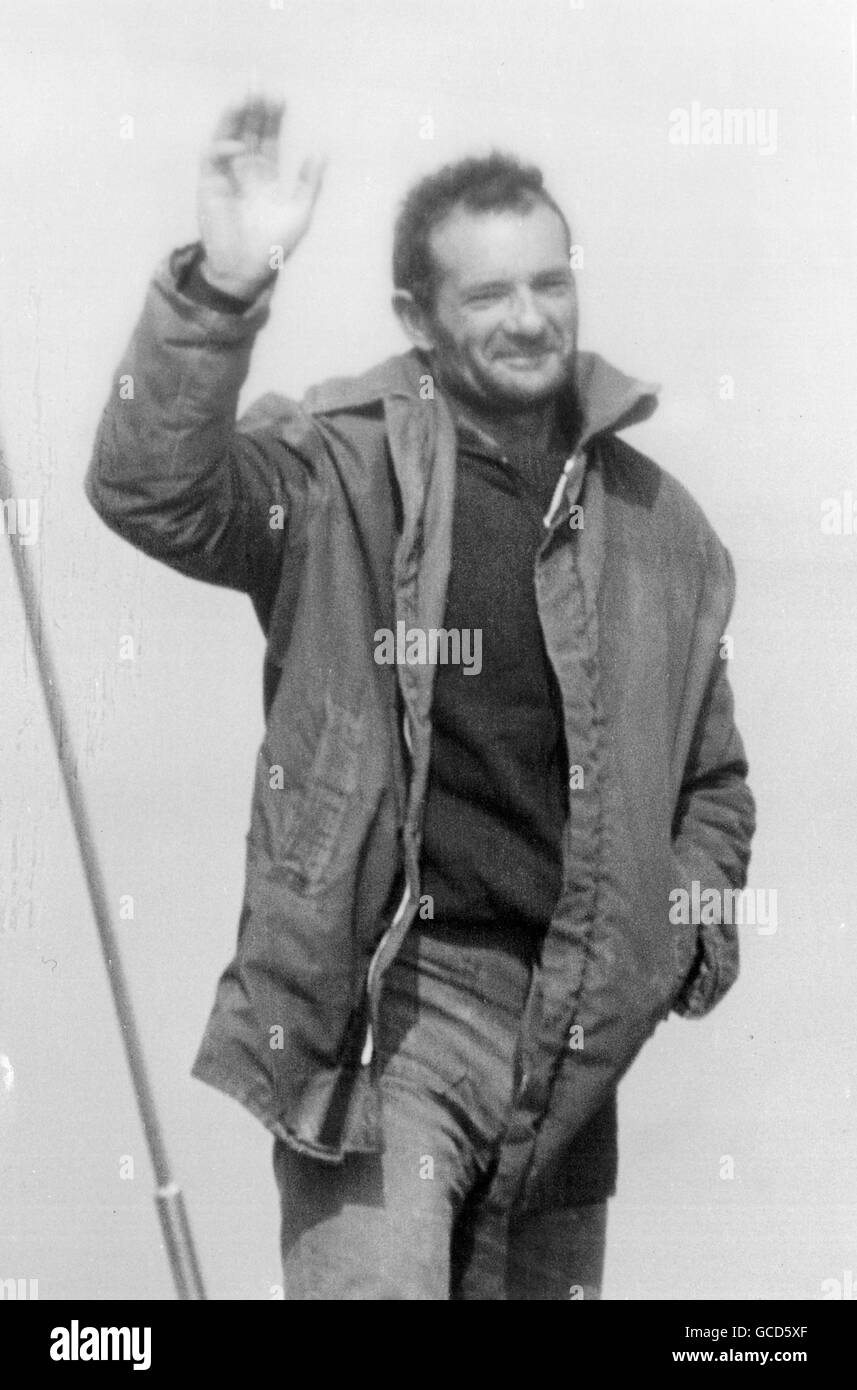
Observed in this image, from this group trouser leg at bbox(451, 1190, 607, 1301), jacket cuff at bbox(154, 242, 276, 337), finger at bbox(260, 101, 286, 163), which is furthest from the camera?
trouser leg at bbox(451, 1190, 607, 1301)

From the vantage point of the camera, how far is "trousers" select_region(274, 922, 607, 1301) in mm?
2248

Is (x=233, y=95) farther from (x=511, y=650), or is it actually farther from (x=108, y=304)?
(x=511, y=650)

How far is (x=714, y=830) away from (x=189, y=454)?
0.81 metres

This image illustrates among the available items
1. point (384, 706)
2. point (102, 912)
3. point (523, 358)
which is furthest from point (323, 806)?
point (523, 358)

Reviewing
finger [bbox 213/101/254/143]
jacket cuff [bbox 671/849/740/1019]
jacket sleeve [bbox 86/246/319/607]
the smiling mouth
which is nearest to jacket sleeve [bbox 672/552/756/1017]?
jacket cuff [bbox 671/849/740/1019]

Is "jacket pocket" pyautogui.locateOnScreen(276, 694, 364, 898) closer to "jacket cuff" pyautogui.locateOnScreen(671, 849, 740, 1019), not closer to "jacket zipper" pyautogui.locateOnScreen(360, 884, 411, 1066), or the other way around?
"jacket zipper" pyautogui.locateOnScreen(360, 884, 411, 1066)

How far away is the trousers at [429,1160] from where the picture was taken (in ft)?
7.38

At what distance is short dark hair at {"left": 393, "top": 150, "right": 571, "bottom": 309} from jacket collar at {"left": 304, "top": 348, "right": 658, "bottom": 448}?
89 millimetres

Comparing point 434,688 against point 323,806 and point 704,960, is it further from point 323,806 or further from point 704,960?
point 704,960

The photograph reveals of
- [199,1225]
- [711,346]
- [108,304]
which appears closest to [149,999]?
[199,1225]

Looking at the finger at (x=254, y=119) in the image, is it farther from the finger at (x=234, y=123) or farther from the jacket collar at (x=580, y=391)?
the jacket collar at (x=580, y=391)

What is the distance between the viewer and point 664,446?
2.57m

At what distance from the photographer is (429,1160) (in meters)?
2.28

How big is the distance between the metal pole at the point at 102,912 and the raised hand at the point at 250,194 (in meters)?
0.47
